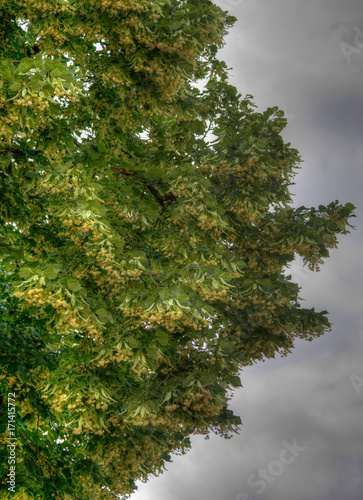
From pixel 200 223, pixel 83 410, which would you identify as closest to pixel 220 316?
pixel 200 223

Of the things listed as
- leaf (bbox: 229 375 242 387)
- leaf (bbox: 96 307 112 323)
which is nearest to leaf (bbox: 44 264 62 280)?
leaf (bbox: 96 307 112 323)

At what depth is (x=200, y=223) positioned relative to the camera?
720 centimetres

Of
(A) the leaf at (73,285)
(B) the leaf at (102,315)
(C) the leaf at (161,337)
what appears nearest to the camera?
(A) the leaf at (73,285)

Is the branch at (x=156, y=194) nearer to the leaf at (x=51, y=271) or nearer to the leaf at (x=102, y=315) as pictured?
the leaf at (x=102, y=315)

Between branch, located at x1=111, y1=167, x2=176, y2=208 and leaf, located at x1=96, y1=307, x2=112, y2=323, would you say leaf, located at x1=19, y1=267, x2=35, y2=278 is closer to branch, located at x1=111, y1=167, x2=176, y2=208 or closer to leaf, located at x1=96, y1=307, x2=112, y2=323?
leaf, located at x1=96, y1=307, x2=112, y2=323

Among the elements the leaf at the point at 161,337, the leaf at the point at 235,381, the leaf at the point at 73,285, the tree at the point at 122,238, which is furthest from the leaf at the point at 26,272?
the leaf at the point at 235,381

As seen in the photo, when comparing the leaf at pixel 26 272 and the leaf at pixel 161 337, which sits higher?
the leaf at pixel 161 337

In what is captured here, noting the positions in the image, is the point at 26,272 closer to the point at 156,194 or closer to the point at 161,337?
the point at 161,337

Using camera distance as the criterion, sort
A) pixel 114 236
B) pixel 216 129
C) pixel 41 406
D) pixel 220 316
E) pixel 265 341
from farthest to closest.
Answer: pixel 265 341, pixel 220 316, pixel 216 129, pixel 41 406, pixel 114 236

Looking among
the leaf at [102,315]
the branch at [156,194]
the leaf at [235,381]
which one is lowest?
the leaf at [102,315]

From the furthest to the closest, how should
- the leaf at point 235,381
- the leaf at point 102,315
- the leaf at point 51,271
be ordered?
the leaf at point 235,381 → the leaf at point 102,315 → the leaf at point 51,271

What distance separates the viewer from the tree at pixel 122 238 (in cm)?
629

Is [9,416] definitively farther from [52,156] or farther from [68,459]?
[52,156]

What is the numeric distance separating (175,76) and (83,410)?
4.44m
